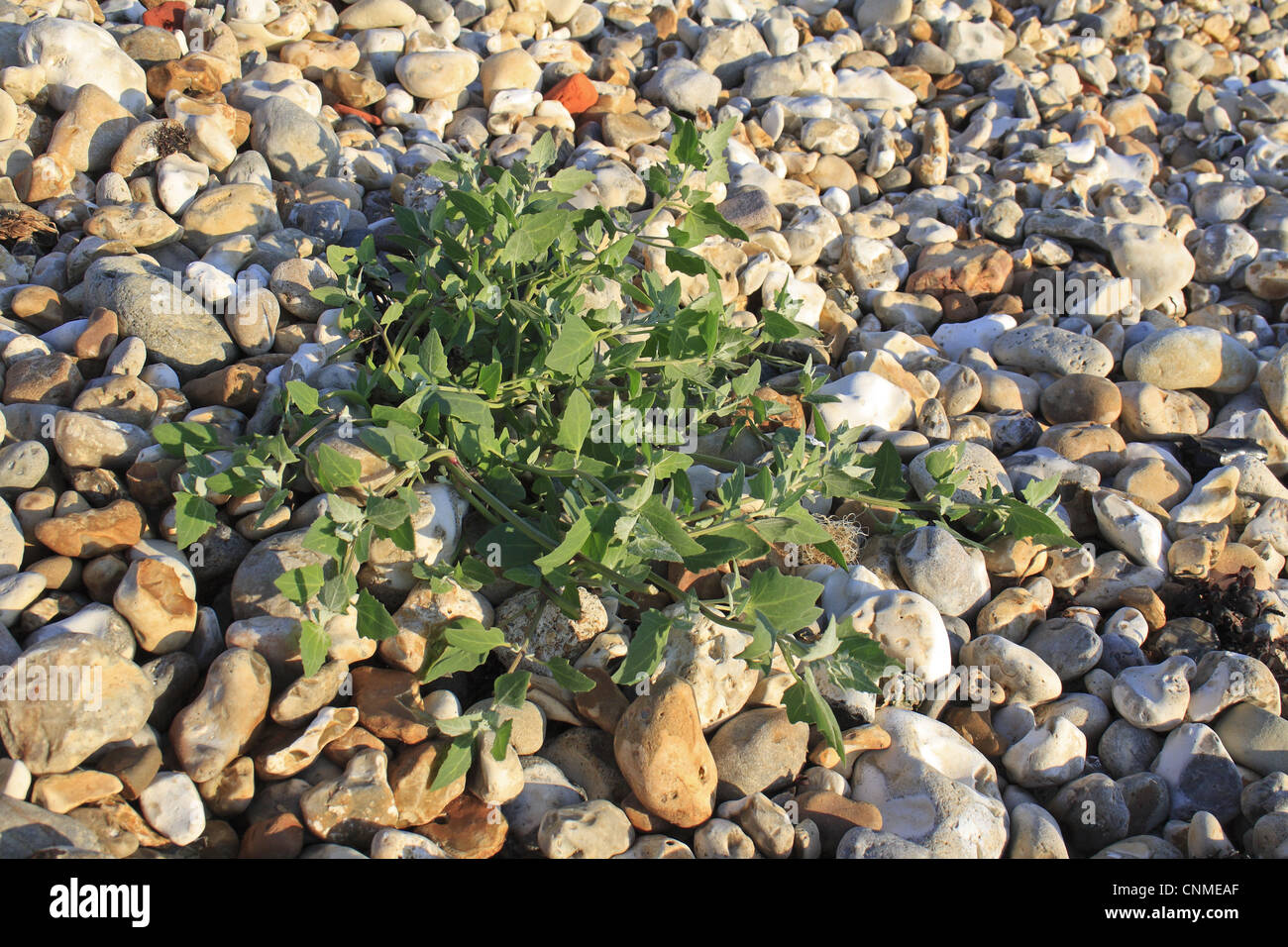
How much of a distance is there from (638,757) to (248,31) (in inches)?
182

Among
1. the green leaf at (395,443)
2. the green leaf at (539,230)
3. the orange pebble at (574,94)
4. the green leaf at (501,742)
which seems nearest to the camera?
the green leaf at (501,742)

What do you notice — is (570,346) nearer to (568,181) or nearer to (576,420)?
(576,420)

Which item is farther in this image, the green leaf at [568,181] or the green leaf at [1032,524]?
the green leaf at [568,181]

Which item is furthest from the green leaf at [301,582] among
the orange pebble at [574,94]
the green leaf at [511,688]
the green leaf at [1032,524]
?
Answer: the orange pebble at [574,94]

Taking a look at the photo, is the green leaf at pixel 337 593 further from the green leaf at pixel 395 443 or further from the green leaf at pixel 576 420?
the green leaf at pixel 576 420

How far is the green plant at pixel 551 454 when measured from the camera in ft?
8.23

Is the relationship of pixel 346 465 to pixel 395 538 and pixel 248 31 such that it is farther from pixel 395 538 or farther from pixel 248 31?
pixel 248 31

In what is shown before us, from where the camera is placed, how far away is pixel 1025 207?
590 cm

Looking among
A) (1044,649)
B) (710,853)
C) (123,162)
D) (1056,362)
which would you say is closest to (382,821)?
(710,853)

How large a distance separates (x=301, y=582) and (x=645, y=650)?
35.8 inches

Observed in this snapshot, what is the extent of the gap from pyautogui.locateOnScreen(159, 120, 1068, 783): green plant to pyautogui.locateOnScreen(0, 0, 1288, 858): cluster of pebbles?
0.19 meters

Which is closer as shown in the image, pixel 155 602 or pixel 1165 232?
pixel 155 602

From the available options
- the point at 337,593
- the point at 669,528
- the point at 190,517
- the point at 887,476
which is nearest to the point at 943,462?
the point at 887,476

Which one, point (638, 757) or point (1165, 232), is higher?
point (1165, 232)
